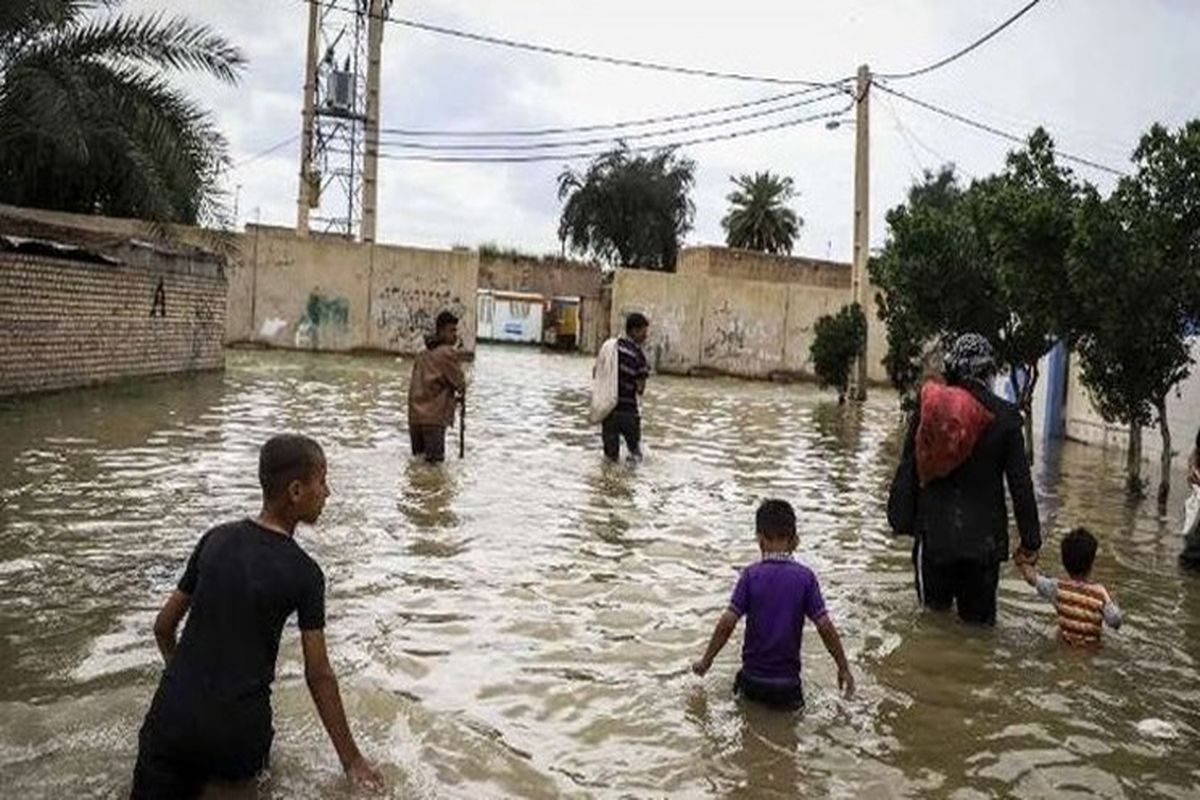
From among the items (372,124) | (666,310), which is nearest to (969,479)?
(666,310)

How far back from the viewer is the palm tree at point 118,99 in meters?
12.8

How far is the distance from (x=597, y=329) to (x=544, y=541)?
118 ft

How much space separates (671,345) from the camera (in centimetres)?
3506

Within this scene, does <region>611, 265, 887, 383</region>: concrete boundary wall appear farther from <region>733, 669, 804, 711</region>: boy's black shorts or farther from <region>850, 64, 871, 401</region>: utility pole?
<region>733, 669, 804, 711</region>: boy's black shorts

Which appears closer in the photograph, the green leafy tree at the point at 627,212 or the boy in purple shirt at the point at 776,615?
the boy in purple shirt at the point at 776,615

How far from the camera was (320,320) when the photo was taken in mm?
32031

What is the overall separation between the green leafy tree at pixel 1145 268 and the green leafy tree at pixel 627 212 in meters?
48.7

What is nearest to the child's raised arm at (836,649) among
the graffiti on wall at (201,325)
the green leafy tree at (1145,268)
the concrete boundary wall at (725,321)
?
the green leafy tree at (1145,268)

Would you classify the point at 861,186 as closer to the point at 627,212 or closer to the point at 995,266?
the point at 995,266

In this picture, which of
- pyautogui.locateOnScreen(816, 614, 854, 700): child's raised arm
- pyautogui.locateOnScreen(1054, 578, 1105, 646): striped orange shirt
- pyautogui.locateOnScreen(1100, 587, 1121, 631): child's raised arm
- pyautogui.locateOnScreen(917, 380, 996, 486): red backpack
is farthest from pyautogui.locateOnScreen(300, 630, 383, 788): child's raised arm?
pyautogui.locateOnScreen(1100, 587, 1121, 631): child's raised arm

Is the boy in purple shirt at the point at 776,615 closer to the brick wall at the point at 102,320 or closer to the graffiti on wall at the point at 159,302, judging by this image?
the brick wall at the point at 102,320

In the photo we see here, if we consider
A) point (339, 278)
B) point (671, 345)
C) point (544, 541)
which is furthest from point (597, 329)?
point (544, 541)

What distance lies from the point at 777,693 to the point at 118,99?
1250 cm

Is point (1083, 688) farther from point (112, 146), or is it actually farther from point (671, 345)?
point (671, 345)
